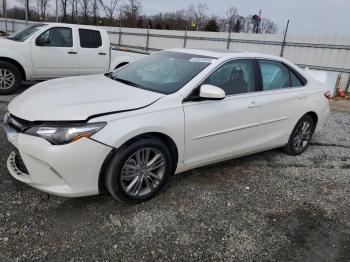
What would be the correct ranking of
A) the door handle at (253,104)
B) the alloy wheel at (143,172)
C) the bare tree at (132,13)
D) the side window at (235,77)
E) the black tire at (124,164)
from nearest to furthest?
the black tire at (124,164), the alloy wheel at (143,172), the side window at (235,77), the door handle at (253,104), the bare tree at (132,13)

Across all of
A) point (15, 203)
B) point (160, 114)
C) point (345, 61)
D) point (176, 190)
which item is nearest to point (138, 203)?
point (176, 190)

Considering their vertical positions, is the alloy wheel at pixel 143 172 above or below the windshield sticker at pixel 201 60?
below

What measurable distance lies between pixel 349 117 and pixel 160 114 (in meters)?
7.04

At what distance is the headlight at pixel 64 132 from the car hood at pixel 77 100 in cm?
8

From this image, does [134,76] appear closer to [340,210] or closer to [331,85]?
[340,210]

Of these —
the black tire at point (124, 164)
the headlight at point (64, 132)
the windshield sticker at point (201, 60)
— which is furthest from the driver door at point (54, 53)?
the black tire at point (124, 164)

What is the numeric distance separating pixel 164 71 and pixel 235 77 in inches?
34.6

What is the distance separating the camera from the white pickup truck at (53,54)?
7625mm

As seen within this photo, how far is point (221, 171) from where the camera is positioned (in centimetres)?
454

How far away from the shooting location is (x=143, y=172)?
3.49 m

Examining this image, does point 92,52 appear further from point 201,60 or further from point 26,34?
point 201,60

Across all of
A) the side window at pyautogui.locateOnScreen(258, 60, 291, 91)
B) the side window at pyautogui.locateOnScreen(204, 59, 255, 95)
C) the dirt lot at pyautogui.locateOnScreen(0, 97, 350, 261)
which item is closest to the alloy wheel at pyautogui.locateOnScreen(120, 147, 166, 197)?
the dirt lot at pyautogui.locateOnScreen(0, 97, 350, 261)

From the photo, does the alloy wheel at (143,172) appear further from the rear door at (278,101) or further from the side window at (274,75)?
the side window at (274,75)

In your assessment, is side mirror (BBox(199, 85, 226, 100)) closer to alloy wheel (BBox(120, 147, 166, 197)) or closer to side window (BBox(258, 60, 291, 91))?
alloy wheel (BBox(120, 147, 166, 197))
